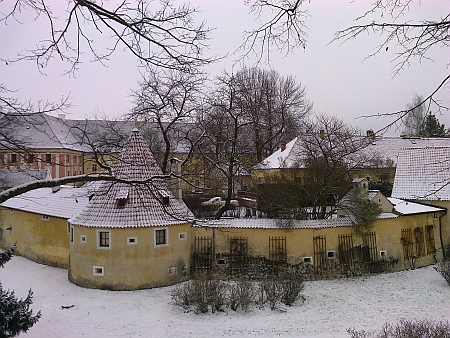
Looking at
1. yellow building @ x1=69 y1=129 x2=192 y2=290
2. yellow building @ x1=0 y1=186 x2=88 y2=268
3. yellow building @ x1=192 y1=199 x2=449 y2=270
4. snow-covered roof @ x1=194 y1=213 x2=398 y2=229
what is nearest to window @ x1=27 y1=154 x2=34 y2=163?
yellow building @ x1=69 y1=129 x2=192 y2=290

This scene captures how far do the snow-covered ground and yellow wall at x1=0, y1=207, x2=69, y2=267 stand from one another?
211 centimetres

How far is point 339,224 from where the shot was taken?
14.9 m

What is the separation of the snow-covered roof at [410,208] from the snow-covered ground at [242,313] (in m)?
2.73

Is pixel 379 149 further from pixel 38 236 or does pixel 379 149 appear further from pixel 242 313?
pixel 38 236

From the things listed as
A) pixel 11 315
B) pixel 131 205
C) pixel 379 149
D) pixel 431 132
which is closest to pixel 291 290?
pixel 131 205

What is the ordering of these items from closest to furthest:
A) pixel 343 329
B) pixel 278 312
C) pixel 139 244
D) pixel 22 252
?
1. pixel 343 329
2. pixel 278 312
3. pixel 139 244
4. pixel 22 252

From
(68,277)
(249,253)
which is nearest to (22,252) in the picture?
(68,277)

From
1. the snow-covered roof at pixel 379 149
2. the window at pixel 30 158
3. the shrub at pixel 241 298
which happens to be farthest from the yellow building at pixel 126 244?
the snow-covered roof at pixel 379 149

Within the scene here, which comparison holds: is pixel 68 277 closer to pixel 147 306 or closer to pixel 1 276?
pixel 1 276

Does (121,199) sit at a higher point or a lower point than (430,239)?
higher

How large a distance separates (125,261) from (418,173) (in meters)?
Result: 15.2

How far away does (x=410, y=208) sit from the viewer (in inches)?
660

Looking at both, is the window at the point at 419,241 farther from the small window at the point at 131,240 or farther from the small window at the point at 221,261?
the small window at the point at 131,240

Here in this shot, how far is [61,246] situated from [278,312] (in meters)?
9.79
